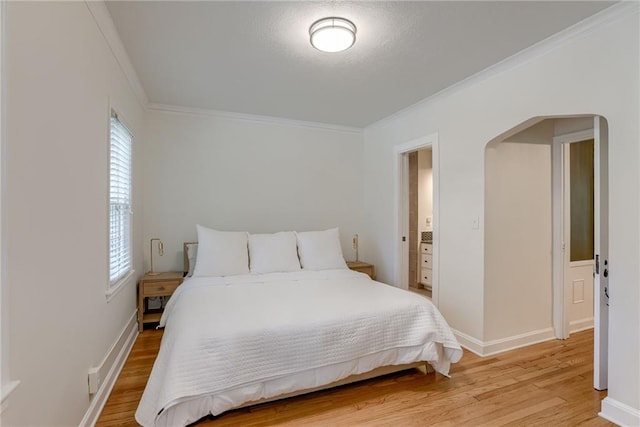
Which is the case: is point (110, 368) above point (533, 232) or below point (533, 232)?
below

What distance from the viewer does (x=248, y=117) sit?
4.04 m

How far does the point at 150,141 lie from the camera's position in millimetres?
3676

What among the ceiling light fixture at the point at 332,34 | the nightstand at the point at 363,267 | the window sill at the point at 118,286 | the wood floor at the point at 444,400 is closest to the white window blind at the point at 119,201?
the window sill at the point at 118,286

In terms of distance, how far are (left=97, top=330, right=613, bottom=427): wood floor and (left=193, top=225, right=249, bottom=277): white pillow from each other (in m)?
0.92

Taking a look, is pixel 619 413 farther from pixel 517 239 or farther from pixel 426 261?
pixel 426 261

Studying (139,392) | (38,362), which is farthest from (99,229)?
(139,392)

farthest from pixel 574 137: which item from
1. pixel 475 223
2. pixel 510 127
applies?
pixel 475 223

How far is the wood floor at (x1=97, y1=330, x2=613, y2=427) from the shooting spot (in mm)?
1914

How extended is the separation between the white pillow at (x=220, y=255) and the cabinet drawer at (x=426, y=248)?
2.86 metres

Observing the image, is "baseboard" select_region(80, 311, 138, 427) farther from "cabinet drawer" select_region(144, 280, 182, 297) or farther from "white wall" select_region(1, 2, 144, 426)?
"cabinet drawer" select_region(144, 280, 182, 297)

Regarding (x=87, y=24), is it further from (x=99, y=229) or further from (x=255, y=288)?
(x=255, y=288)

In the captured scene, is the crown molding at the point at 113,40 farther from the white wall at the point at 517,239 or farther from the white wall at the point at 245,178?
the white wall at the point at 517,239

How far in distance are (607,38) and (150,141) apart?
4.15 metres

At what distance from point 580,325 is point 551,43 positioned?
2.84 meters
